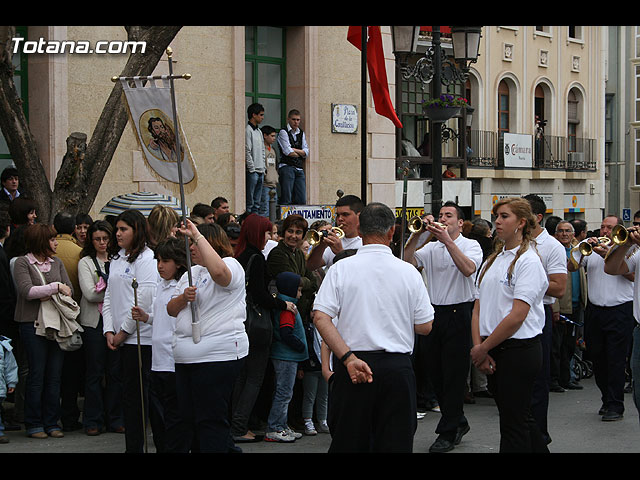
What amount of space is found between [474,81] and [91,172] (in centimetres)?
2247

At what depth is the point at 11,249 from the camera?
9297 millimetres

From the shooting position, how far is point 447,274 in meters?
8.93

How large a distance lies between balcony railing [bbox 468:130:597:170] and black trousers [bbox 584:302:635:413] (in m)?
21.4

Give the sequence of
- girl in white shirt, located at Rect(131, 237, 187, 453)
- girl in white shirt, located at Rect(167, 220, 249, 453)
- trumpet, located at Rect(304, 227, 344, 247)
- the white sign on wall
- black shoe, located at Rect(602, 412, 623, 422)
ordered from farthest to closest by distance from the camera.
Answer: the white sign on wall
black shoe, located at Rect(602, 412, 623, 422)
trumpet, located at Rect(304, 227, 344, 247)
girl in white shirt, located at Rect(131, 237, 187, 453)
girl in white shirt, located at Rect(167, 220, 249, 453)

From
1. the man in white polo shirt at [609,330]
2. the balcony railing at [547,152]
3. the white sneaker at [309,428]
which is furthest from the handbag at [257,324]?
the balcony railing at [547,152]

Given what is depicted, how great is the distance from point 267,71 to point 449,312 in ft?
37.5

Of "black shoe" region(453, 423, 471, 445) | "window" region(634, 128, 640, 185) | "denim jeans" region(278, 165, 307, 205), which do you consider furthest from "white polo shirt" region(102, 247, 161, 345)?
"window" region(634, 128, 640, 185)

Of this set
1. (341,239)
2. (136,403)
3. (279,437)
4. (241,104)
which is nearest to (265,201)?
(241,104)

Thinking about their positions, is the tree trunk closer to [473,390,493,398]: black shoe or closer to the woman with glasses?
the woman with glasses

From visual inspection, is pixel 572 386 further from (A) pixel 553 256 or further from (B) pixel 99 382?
(B) pixel 99 382

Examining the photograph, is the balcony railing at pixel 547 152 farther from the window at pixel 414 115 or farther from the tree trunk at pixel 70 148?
the tree trunk at pixel 70 148

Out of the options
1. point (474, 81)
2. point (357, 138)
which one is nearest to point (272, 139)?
point (357, 138)

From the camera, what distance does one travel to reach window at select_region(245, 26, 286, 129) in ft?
62.2

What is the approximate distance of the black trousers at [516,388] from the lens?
6.77 m
